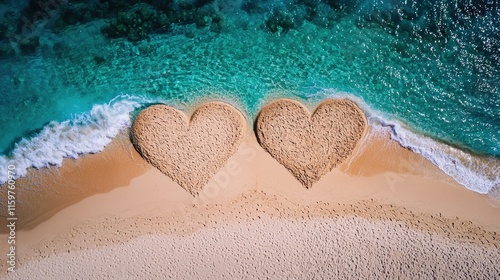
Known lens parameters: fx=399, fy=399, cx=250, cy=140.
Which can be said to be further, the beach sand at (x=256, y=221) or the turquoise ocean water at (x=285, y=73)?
the turquoise ocean water at (x=285, y=73)

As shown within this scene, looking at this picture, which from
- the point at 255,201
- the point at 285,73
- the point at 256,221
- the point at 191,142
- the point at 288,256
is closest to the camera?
the point at 288,256

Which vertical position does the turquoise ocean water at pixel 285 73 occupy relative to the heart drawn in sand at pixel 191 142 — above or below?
above

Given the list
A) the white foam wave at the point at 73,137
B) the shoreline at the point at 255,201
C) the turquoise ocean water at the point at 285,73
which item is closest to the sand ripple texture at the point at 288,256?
the shoreline at the point at 255,201

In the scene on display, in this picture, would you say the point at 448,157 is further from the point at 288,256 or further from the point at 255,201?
the point at 255,201

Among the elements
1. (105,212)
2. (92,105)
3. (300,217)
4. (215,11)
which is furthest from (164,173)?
(215,11)

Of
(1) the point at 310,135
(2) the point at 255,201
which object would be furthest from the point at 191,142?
(1) the point at 310,135

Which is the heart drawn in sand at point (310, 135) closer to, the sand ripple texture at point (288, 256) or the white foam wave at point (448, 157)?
the white foam wave at point (448, 157)

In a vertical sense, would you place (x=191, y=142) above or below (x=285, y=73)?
below
